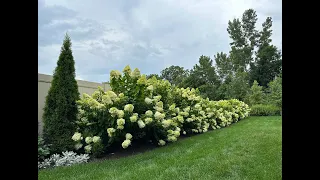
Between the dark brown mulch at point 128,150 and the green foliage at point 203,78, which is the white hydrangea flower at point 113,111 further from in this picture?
the green foliage at point 203,78

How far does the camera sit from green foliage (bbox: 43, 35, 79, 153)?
4.12 m

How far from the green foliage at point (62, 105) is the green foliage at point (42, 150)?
0.12 meters

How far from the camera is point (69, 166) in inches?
141

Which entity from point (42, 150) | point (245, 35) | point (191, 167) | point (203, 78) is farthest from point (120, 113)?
point (245, 35)

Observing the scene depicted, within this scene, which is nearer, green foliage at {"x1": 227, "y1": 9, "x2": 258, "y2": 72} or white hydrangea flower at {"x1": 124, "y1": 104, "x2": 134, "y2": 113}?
white hydrangea flower at {"x1": 124, "y1": 104, "x2": 134, "y2": 113}

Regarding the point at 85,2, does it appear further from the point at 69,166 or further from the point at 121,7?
the point at 69,166

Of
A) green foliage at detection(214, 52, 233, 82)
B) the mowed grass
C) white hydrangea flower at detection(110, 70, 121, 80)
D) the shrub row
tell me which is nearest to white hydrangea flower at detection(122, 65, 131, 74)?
the shrub row

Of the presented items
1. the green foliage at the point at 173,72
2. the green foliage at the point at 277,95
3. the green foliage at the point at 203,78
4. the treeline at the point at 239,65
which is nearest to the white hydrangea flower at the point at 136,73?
the green foliage at the point at 277,95

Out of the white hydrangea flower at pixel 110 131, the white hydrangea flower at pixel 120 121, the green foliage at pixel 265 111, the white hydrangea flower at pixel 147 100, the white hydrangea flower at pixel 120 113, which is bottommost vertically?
the green foliage at pixel 265 111

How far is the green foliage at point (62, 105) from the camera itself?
4.12 m

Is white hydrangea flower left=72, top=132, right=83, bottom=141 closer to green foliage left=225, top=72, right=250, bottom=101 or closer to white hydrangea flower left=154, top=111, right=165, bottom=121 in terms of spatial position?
white hydrangea flower left=154, top=111, right=165, bottom=121

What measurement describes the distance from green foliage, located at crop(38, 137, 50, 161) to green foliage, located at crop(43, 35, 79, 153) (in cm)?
12
